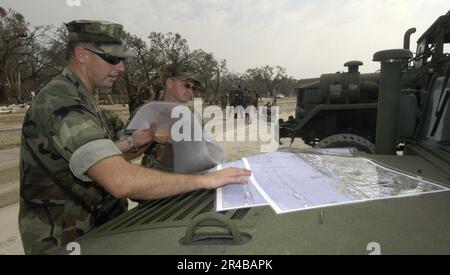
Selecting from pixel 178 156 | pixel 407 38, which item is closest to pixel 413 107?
pixel 178 156

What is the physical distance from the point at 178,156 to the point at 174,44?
47.2 metres

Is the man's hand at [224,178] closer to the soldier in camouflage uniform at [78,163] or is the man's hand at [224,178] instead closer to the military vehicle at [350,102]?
the soldier in camouflage uniform at [78,163]

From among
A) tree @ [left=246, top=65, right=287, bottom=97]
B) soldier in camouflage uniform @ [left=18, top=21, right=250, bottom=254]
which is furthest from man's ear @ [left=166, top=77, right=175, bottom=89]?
tree @ [left=246, top=65, right=287, bottom=97]

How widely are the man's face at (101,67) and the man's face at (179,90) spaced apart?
195cm

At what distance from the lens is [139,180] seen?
1427 millimetres

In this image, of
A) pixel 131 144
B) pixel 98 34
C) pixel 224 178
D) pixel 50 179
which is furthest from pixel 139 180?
pixel 131 144

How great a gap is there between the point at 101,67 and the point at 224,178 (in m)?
0.75

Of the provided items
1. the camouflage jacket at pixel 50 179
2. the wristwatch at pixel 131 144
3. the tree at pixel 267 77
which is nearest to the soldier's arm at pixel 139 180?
the camouflage jacket at pixel 50 179

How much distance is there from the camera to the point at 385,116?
255cm

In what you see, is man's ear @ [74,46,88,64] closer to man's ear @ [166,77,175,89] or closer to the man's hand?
the man's hand

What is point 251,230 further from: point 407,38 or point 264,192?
point 407,38

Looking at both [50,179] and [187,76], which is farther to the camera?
[187,76]

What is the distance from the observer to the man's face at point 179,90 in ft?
12.5

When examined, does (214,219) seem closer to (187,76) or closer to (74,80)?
(74,80)
